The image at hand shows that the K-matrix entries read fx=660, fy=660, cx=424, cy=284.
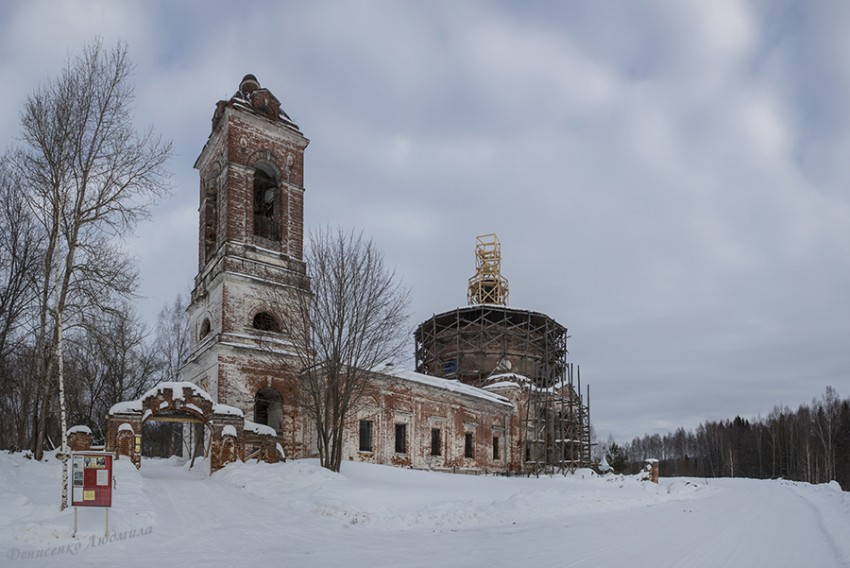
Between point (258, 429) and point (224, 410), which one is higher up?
point (224, 410)

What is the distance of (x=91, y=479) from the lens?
1052cm

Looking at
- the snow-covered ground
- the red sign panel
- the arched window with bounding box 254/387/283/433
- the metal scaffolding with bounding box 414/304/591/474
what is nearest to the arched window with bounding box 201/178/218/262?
the arched window with bounding box 254/387/283/433

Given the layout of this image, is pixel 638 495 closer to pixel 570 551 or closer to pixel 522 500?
pixel 522 500

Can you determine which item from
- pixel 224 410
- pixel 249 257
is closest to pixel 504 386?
pixel 249 257

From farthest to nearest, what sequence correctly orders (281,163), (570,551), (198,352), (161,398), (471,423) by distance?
(471,423) → (281,163) → (198,352) → (161,398) → (570,551)

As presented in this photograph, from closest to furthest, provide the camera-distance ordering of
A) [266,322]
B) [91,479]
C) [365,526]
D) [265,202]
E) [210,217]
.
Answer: [91,479] → [365,526] → [266,322] → [210,217] → [265,202]

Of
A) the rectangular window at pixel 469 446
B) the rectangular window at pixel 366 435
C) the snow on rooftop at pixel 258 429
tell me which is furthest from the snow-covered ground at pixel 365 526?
the rectangular window at pixel 469 446

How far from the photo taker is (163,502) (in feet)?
48.1

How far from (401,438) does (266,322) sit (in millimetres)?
7714

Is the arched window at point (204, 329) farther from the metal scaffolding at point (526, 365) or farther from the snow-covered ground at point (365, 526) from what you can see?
the metal scaffolding at point (526, 365)

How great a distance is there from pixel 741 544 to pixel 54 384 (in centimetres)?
2193

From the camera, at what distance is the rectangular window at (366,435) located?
27.0 metres

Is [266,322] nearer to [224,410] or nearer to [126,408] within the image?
[224,410]

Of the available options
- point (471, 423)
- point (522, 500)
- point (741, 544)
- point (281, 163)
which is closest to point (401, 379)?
point (471, 423)
